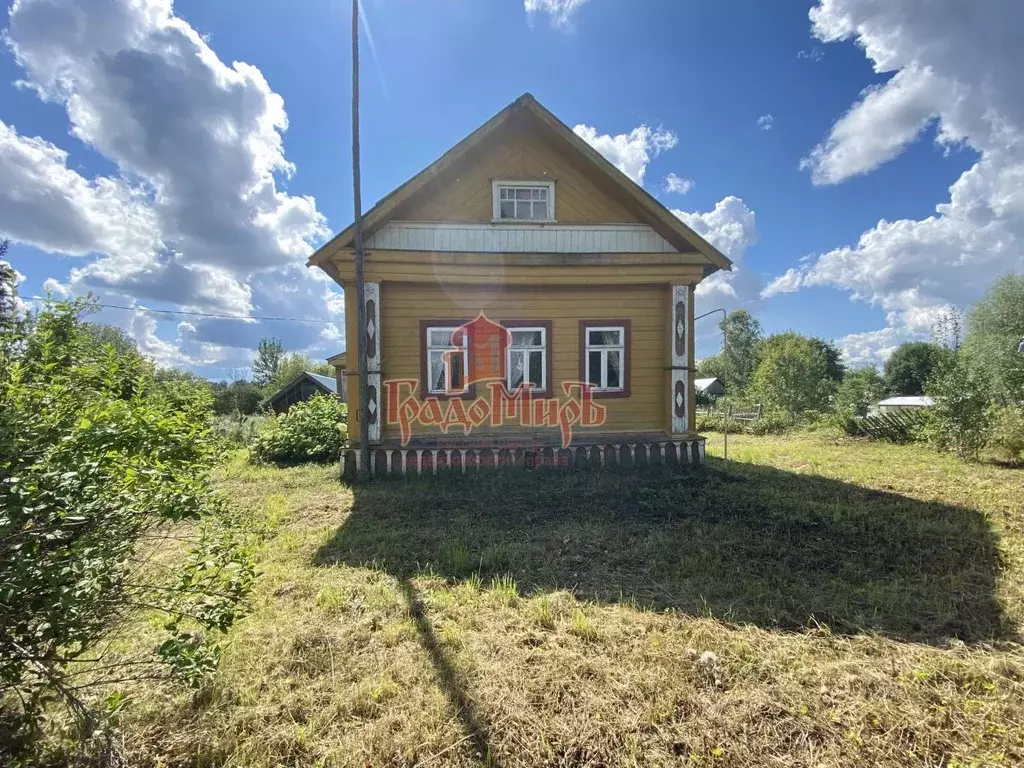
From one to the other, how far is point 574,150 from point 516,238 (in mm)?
2172

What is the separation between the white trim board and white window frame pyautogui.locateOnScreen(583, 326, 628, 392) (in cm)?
158

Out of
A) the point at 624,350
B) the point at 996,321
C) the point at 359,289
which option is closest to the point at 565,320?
the point at 624,350

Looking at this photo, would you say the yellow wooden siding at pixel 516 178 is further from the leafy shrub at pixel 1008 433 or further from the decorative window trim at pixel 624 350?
the leafy shrub at pixel 1008 433

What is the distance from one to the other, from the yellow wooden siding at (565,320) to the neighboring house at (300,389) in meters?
19.6

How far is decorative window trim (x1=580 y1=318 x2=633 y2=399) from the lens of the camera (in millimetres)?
9375

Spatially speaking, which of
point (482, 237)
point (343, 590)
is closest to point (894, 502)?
point (343, 590)

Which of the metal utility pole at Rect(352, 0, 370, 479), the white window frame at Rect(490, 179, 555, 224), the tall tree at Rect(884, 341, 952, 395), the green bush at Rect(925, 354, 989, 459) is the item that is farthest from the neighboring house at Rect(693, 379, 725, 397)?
the metal utility pole at Rect(352, 0, 370, 479)

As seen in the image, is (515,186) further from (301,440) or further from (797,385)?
(797,385)

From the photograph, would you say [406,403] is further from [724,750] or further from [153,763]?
[724,750]

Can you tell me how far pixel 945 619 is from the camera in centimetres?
339

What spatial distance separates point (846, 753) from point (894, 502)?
5.84m

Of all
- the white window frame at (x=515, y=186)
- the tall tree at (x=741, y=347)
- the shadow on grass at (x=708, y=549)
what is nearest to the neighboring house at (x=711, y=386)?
the tall tree at (x=741, y=347)

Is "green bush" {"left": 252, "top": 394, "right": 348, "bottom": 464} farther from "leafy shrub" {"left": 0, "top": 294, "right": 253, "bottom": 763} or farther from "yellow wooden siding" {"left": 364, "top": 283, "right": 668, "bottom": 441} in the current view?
"leafy shrub" {"left": 0, "top": 294, "right": 253, "bottom": 763}

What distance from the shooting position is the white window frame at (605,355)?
30.8 feet
